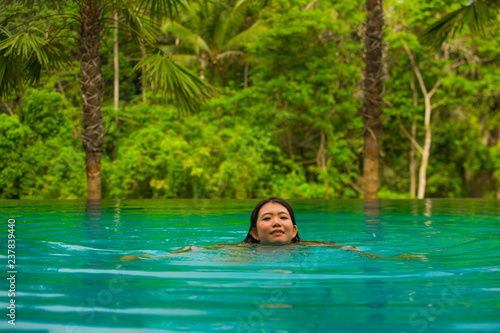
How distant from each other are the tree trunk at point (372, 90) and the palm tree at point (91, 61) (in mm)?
3914

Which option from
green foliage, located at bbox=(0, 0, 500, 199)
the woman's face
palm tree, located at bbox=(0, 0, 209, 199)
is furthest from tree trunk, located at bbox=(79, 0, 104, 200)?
the woman's face

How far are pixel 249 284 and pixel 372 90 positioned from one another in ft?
32.2

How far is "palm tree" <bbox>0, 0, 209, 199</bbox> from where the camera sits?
9.48 meters

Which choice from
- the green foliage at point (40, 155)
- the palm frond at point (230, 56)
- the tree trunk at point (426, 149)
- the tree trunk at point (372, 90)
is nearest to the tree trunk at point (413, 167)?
the tree trunk at point (426, 149)

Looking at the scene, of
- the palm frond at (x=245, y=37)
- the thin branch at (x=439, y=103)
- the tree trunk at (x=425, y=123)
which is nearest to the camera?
the thin branch at (x=439, y=103)

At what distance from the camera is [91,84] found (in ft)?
35.9

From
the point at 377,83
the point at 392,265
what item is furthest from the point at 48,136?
the point at 392,265

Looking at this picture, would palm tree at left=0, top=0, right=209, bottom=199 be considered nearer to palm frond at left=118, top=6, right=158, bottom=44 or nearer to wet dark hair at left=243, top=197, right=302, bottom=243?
palm frond at left=118, top=6, right=158, bottom=44

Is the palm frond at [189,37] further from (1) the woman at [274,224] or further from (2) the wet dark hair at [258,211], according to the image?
(1) the woman at [274,224]

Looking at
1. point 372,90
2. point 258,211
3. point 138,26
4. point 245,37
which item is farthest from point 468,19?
point 245,37

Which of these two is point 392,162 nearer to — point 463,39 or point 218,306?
point 463,39

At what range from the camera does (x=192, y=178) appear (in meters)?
15.6

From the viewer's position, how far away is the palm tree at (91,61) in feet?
31.1

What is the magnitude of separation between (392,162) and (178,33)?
10.5m
